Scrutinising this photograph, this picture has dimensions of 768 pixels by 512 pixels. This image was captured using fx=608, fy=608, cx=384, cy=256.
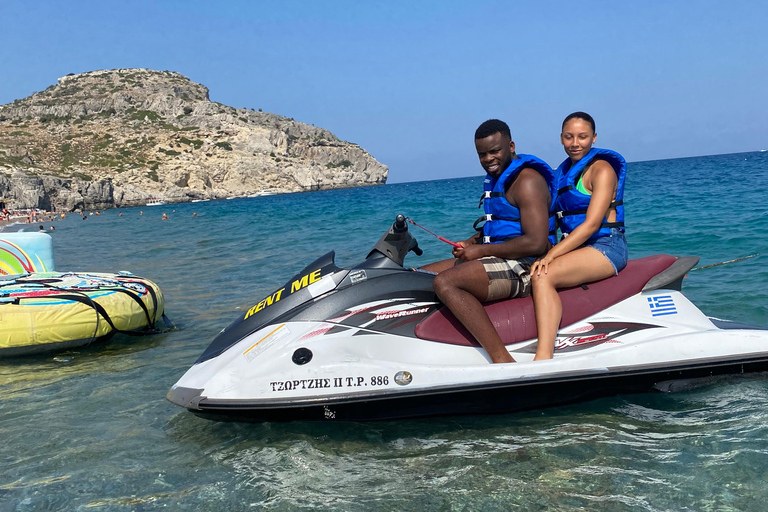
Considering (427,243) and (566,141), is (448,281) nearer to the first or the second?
(566,141)

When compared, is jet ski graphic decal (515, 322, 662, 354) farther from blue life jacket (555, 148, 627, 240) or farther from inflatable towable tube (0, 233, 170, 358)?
inflatable towable tube (0, 233, 170, 358)

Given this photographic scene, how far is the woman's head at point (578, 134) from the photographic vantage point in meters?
4.06

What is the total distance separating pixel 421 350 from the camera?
3846 millimetres

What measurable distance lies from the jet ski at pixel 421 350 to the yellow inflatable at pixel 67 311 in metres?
2.84

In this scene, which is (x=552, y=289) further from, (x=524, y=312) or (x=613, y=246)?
(x=613, y=246)

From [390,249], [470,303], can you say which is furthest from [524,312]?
[390,249]

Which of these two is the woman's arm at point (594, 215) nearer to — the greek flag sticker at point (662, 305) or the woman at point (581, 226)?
the woman at point (581, 226)

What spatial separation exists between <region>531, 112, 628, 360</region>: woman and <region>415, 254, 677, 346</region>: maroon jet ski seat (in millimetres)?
79

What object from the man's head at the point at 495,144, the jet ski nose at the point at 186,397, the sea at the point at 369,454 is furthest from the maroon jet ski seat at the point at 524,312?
the jet ski nose at the point at 186,397

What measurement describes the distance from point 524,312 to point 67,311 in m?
4.69

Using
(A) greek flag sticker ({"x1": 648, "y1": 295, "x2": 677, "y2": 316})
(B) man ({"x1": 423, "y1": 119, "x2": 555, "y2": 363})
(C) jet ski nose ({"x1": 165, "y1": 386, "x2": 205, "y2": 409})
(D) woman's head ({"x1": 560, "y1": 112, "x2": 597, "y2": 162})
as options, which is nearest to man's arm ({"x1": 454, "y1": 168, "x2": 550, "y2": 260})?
(B) man ({"x1": 423, "y1": 119, "x2": 555, "y2": 363})

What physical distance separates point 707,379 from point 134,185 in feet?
247

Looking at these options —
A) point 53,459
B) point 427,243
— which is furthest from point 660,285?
point 427,243

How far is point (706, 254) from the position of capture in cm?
1043
